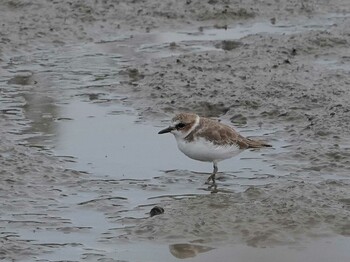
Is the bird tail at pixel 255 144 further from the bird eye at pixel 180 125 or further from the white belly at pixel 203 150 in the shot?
the bird eye at pixel 180 125

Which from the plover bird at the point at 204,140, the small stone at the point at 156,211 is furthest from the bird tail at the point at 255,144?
the small stone at the point at 156,211

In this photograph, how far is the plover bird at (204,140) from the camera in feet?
33.1

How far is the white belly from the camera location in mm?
10055

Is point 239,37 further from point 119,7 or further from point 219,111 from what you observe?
point 219,111

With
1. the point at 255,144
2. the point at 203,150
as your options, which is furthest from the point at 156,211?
the point at 255,144

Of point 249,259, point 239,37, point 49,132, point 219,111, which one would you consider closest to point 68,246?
point 249,259

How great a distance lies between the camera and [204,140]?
10109mm

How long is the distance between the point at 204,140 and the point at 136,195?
2.74ft

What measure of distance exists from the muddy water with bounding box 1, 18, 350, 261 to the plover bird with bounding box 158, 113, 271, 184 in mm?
263

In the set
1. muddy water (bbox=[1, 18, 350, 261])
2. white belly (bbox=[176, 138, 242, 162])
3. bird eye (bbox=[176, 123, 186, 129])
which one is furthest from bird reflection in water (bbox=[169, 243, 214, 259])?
bird eye (bbox=[176, 123, 186, 129])

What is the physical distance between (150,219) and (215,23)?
7.54 m

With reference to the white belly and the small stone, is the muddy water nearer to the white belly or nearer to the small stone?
the small stone

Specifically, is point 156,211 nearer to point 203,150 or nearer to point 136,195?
point 136,195

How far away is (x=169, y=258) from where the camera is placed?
8.27 metres
